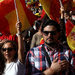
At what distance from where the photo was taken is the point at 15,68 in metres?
2.40

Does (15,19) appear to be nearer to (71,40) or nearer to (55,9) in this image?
(55,9)

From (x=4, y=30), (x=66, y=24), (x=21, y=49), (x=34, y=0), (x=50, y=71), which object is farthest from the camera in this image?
(x=34, y=0)

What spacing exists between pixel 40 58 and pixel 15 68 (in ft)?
1.38

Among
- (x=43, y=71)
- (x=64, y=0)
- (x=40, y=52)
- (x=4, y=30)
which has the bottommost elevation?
(x=43, y=71)

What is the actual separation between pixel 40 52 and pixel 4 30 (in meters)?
1.36

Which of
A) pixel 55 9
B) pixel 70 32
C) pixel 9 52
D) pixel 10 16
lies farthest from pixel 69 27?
pixel 9 52

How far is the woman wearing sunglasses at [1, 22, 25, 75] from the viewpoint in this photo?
7.86 feet

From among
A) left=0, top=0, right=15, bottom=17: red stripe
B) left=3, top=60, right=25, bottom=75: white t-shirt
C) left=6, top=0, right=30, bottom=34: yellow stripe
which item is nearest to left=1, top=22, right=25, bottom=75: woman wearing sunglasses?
left=3, top=60, right=25, bottom=75: white t-shirt

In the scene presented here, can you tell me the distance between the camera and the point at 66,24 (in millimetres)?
3100

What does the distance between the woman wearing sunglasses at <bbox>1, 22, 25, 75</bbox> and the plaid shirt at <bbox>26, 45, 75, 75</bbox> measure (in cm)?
19

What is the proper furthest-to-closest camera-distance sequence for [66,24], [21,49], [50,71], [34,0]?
[34,0] < [66,24] < [21,49] < [50,71]

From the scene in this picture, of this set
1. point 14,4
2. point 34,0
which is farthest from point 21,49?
point 34,0

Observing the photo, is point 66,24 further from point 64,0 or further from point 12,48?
point 12,48

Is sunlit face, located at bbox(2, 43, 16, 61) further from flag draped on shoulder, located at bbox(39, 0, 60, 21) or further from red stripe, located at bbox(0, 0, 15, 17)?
flag draped on shoulder, located at bbox(39, 0, 60, 21)
